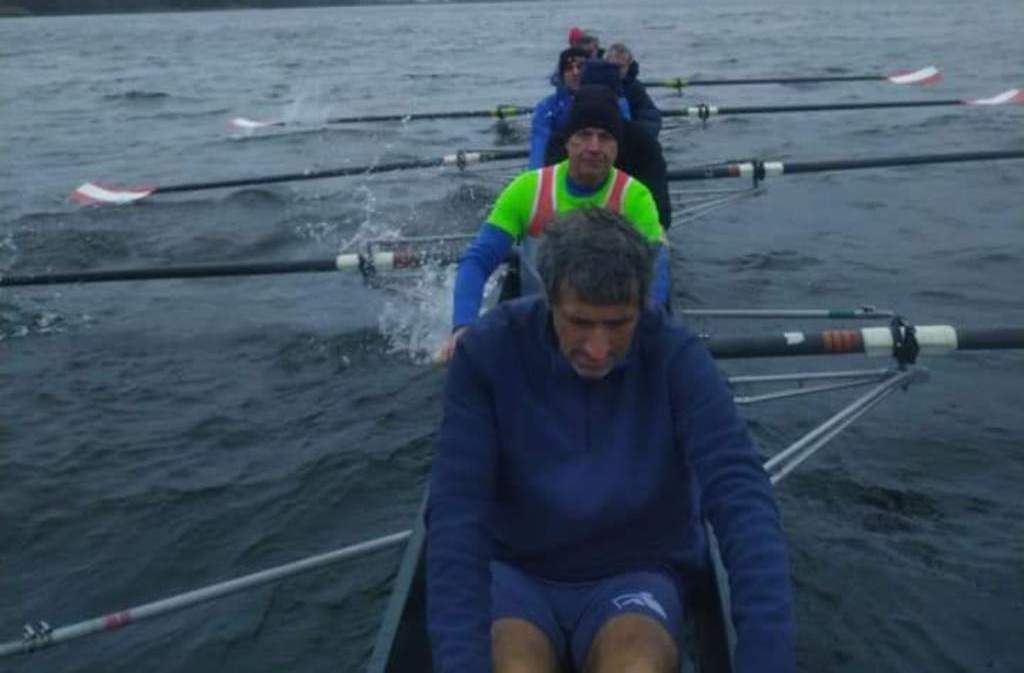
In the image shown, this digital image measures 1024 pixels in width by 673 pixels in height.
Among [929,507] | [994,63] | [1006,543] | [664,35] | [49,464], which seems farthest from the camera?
[664,35]

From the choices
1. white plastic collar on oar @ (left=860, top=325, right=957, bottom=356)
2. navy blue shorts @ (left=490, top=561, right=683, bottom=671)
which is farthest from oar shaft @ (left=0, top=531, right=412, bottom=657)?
white plastic collar on oar @ (left=860, top=325, right=957, bottom=356)

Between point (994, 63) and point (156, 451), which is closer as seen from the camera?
point (156, 451)

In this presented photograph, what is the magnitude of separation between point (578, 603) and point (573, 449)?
45cm

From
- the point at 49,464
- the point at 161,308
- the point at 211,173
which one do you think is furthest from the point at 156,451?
the point at 211,173

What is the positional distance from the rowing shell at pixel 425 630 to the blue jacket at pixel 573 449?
38cm

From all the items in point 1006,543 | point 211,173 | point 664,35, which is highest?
point 664,35

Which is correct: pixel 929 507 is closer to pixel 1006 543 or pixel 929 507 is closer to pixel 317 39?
pixel 1006 543

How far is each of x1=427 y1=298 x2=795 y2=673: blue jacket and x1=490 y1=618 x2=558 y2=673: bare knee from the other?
0.37 feet

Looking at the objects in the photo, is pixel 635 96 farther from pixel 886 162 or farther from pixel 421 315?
pixel 421 315

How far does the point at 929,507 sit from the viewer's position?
20.2ft

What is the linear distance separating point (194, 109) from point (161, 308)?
17.9 m

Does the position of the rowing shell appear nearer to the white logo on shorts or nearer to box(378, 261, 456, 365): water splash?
the white logo on shorts

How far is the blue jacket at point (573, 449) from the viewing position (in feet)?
9.44

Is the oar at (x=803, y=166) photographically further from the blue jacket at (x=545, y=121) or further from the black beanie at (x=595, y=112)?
the black beanie at (x=595, y=112)
